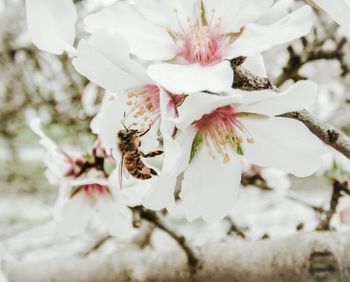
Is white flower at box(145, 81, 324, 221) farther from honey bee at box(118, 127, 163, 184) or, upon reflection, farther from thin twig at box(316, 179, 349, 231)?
thin twig at box(316, 179, 349, 231)

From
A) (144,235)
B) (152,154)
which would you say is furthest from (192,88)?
(144,235)

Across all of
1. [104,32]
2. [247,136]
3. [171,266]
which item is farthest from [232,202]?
[171,266]

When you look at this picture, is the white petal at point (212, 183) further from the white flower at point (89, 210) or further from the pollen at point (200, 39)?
the white flower at point (89, 210)

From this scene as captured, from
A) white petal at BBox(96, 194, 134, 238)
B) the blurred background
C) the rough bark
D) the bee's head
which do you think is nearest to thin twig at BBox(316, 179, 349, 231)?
the blurred background

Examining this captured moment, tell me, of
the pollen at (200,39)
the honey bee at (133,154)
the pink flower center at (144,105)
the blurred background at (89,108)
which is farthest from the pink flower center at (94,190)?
the pollen at (200,39)

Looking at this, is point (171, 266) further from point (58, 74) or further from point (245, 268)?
point (58, 74)

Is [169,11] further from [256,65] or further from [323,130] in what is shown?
[323,130]
